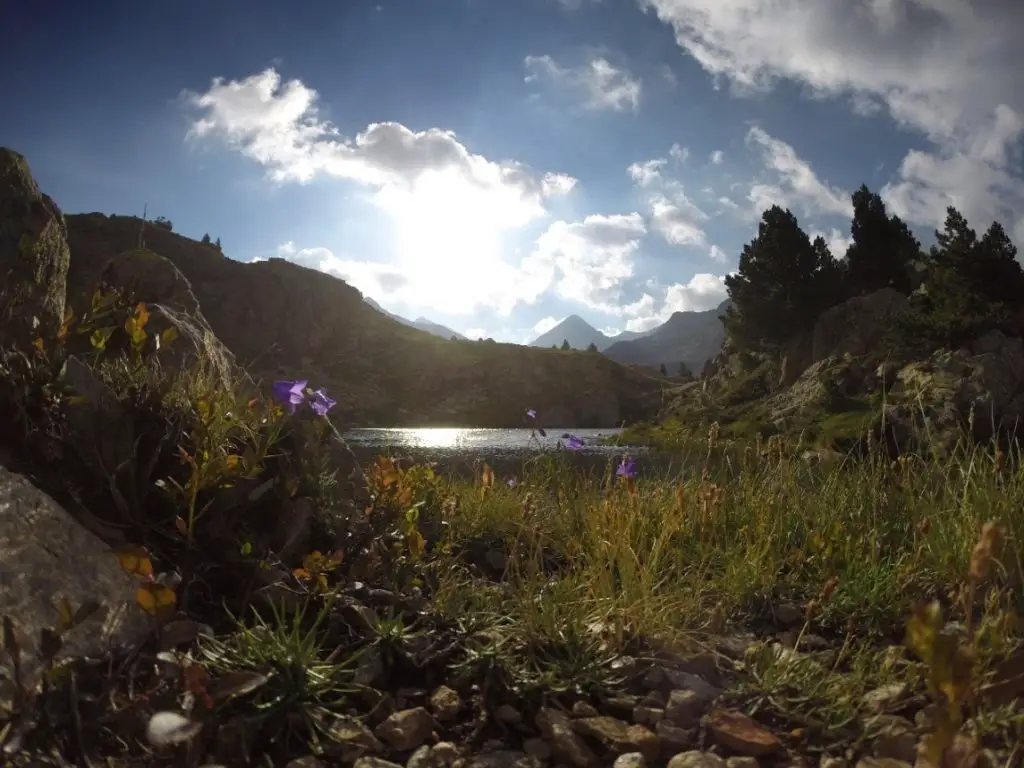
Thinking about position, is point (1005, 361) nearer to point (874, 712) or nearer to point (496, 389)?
point (874, 712)

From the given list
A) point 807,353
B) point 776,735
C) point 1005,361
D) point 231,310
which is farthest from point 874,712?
point 231,310

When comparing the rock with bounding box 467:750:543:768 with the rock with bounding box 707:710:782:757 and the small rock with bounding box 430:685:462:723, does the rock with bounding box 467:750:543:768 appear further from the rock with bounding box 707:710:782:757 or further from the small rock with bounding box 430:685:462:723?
the rock with bounding box 707:710:782:757

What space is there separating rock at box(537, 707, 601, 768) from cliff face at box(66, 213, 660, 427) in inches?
4339

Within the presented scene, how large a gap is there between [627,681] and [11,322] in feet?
10.4

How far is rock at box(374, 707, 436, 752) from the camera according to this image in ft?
6.46

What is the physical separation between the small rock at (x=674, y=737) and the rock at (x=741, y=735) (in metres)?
0.09

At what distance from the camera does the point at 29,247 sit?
3.42 metres

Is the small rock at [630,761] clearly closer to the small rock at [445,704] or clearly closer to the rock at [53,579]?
the small rock at [445,704]

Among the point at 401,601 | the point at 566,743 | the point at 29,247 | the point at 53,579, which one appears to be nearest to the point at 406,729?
the point at 566,743

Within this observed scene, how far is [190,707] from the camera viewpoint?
1.79 meters

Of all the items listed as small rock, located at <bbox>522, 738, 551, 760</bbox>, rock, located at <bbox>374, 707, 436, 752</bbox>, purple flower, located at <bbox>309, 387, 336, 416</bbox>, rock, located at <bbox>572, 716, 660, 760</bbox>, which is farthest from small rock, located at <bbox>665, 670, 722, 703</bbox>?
purple flower, located at <bbox>309, 387, 336, 416</bbox>

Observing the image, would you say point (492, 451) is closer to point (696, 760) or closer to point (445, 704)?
point (445, 704)

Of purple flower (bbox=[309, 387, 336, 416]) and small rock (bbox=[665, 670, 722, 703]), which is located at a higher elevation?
purple flower (bbox=[309, 387, 336, 416])

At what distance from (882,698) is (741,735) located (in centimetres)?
54
